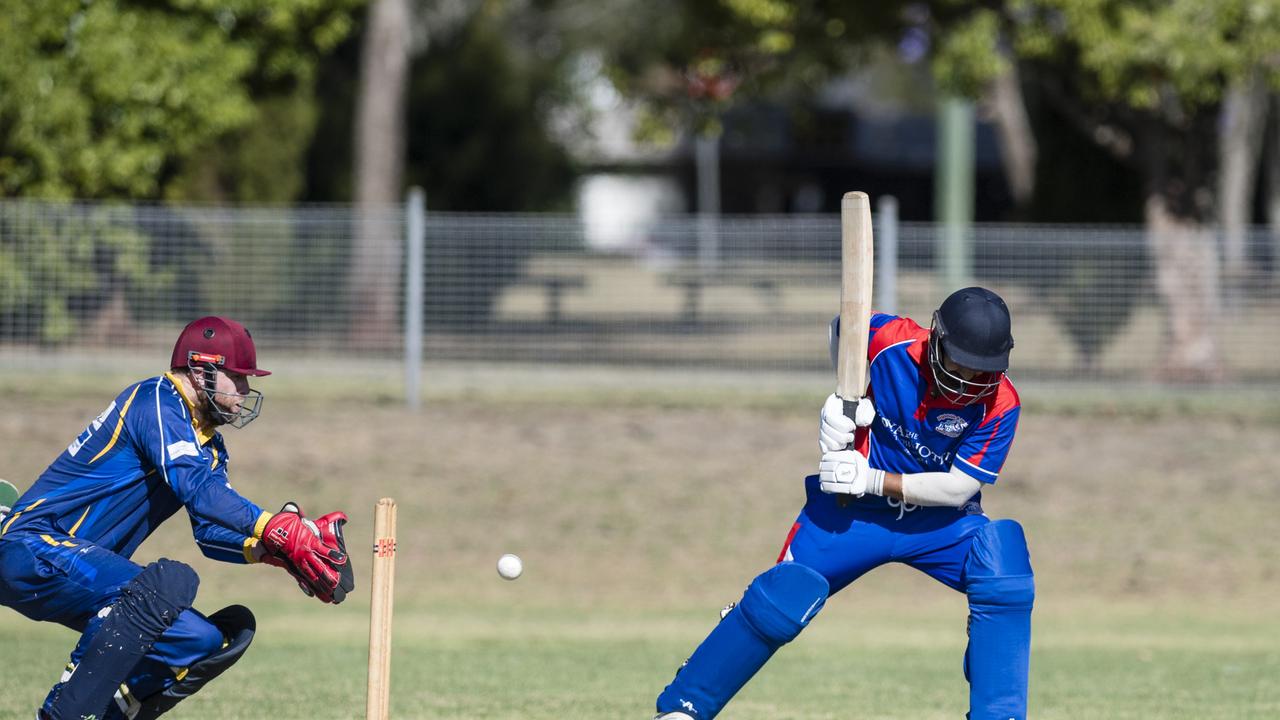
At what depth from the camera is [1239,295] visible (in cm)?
1614

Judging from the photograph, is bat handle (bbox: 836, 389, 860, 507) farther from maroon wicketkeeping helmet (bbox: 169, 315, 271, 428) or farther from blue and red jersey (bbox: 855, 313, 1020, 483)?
maroon wicketkeeping helmet (bbox: 169, 315, 271, 428)

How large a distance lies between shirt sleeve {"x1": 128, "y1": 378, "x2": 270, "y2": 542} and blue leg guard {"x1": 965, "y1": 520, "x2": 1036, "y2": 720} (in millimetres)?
2546

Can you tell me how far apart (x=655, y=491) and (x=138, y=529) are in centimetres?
867

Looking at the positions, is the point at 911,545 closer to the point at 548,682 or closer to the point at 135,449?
the point at 135,449

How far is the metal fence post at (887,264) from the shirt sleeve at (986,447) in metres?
9.23

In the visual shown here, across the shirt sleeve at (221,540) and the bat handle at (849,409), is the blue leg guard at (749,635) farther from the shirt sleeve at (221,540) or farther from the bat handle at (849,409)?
the shirt sleeve at (221,540)

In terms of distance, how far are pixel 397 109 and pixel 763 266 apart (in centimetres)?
710

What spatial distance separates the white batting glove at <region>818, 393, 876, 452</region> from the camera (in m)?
5.91

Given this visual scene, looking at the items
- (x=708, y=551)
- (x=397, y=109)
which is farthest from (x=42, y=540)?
(x=397, y=109)

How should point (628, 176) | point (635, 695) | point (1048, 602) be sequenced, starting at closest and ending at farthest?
point (635, 695) < point (1048, 602) < point (628, 176)

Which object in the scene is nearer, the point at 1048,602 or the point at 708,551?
the point at 1048,602

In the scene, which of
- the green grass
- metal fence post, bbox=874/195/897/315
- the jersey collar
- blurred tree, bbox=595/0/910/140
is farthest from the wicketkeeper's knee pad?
blurred tree, bbox=595/0/910/140

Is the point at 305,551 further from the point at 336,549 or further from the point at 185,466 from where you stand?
the point at 185,466

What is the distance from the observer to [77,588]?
5.78 m
